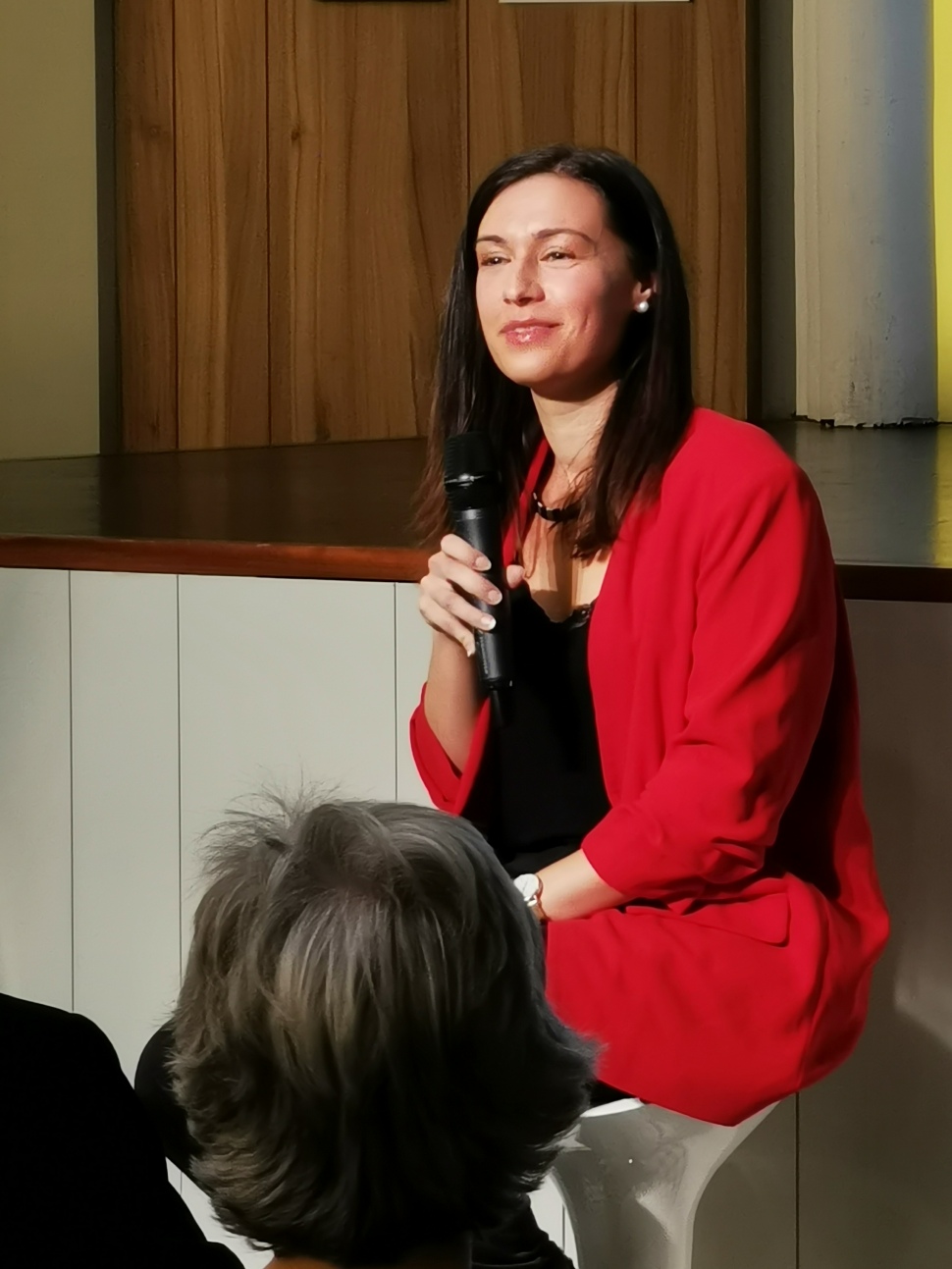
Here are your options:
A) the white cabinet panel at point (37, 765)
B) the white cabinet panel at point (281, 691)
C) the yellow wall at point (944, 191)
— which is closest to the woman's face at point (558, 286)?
the white cabinet panel at point (281, 691)

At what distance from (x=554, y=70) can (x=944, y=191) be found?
1.08m

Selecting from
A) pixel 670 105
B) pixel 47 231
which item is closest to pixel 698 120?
pixel 670 105

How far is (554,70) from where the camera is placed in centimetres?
439

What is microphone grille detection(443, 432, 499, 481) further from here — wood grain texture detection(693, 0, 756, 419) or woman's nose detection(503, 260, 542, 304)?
wood grain texture detection(693, 0, 756, 419)

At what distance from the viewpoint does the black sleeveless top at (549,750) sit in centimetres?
136

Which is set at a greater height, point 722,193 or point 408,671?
point 722,193

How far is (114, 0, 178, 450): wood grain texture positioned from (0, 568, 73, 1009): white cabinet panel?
2.50 m

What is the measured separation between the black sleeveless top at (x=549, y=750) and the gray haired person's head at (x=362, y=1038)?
64 centimetres

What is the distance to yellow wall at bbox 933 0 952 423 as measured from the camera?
178 inches

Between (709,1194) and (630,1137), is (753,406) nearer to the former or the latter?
(709,1194)

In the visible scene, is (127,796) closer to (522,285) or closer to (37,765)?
(37,765)

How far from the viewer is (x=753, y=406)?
469 centimetres

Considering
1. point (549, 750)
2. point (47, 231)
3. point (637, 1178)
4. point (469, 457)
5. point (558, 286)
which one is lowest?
point (637, 1178)

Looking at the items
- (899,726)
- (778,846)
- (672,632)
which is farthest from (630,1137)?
(899,726)
